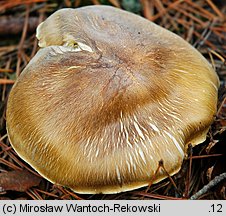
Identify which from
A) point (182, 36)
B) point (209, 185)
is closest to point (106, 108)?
point (209, 185)

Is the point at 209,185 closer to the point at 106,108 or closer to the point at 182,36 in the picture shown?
the point at 106,108

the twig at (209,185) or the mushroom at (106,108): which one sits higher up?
the mushroom at (106,108)

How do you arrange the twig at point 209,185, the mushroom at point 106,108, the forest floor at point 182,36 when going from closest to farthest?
the mushroom at point 106,108 → the twig at point 209,185 → the forest floor at point 182,36

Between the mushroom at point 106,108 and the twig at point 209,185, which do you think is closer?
the mushroom at point 106,108

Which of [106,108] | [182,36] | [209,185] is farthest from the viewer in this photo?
[182,36]

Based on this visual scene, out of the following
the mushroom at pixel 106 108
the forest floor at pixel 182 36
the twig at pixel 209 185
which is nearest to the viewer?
the mushroom at pixel 106 108

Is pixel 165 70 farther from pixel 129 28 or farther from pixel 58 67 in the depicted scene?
pixel 58 67

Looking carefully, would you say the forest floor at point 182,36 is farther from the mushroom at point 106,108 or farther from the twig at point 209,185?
the mushroom at point 106,108

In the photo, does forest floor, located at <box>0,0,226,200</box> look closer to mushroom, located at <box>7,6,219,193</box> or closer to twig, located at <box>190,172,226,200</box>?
twig, located at <box>190,172,226,200</box>

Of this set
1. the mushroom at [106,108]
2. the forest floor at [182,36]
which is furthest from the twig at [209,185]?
the mushroom at [106,108]
